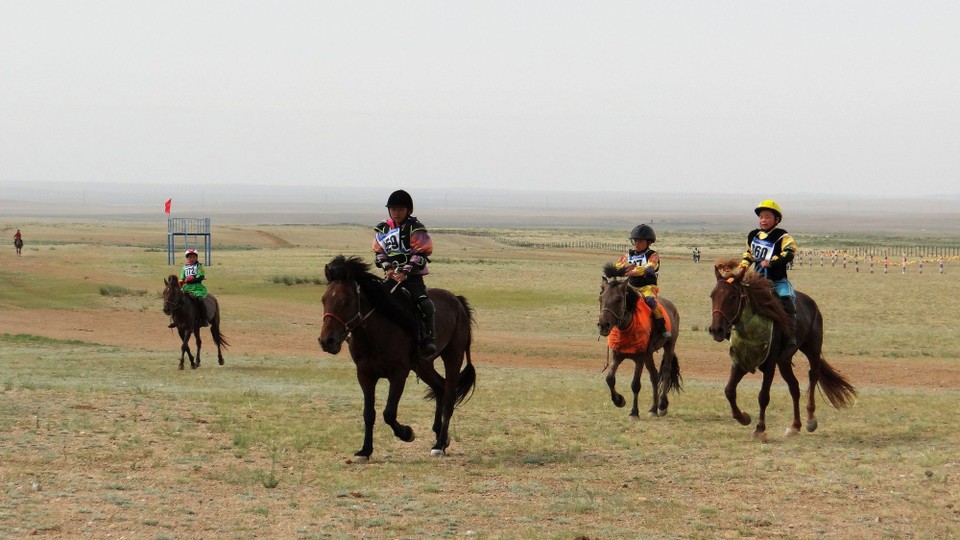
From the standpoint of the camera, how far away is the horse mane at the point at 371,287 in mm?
12414

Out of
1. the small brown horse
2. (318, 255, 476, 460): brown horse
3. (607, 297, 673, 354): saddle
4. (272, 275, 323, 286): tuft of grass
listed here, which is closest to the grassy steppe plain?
(318, 255, 476, 460): brown horse

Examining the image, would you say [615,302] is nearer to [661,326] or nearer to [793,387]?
[661,326]

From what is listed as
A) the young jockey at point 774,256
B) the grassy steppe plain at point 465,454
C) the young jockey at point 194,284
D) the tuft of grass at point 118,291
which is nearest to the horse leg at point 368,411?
the grassy steppe plain at point 465,454

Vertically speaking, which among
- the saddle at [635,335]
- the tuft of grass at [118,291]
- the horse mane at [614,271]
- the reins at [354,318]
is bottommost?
the tuft of grass at [118,291]

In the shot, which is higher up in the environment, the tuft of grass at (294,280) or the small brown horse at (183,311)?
the small brown horse at (183,311)

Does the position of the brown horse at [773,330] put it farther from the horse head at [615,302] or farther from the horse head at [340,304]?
the horse head at [340,304]

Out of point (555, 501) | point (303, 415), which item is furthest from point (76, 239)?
point (555, 501)

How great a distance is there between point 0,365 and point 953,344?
79.6 ft

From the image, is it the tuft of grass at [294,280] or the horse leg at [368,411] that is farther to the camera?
the tuft of grass at [294,280]

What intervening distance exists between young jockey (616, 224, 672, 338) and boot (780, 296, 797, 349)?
2286mm

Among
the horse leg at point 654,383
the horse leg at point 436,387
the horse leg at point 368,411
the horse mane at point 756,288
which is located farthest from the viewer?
the horse leg at point 654,383

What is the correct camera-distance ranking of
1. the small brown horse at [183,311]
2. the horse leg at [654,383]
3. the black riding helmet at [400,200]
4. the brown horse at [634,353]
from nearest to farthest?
the black riding helmet at [400,200]
the brown horse at [634,353]
the horse leg at [654,383]
the small brown horse at [183,311]

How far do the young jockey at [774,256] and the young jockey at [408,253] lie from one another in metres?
4.19

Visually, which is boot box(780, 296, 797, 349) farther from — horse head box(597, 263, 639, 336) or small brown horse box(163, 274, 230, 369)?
small brown horse box(163, 274, 230, 369)
